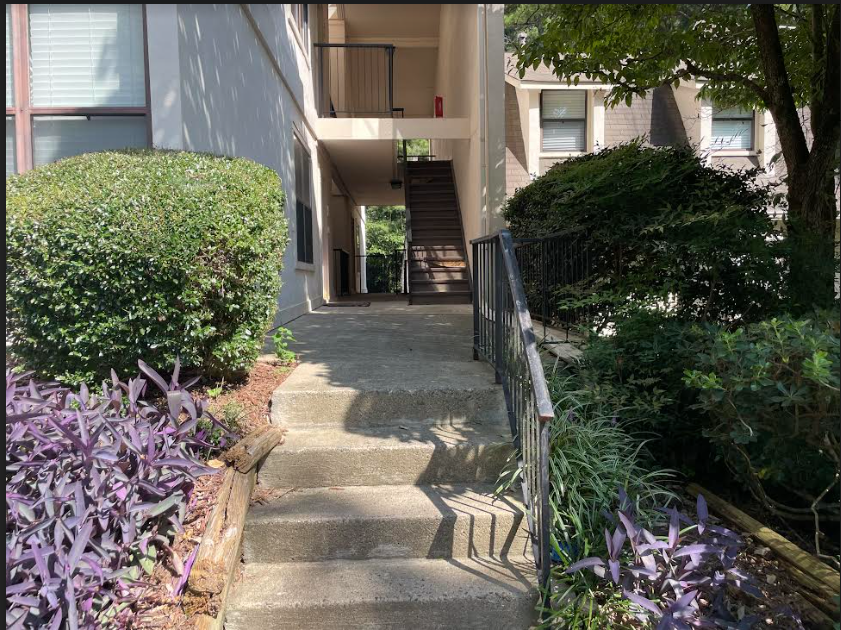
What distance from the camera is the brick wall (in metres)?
12.7

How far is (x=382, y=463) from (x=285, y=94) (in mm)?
6322

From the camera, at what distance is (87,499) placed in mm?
2176

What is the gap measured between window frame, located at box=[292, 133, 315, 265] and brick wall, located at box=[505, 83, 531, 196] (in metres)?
4.94

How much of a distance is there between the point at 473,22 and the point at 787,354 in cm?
847

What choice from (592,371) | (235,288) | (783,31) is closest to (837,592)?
(592,371)

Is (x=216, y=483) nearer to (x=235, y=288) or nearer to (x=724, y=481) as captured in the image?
(x=235, y=288)

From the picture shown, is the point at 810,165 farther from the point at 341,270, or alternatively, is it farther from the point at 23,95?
the point at 341,270

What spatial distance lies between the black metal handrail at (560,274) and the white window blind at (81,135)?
3.05 metres

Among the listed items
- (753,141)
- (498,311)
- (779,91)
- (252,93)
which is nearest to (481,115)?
(252,93)

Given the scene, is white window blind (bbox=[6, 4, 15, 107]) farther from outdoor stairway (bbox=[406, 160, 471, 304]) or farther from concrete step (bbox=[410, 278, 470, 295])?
concrete step (bbox=[410, 278, 470, 295])

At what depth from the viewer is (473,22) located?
29.6 ft

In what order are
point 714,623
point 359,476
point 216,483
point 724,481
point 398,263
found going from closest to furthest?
point 714,623 < point 216,483 < point 359,476 < point 724,481 < point 398,263

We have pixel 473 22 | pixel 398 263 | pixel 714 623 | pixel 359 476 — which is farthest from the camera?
pixel 398 263

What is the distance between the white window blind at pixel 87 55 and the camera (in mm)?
4129
